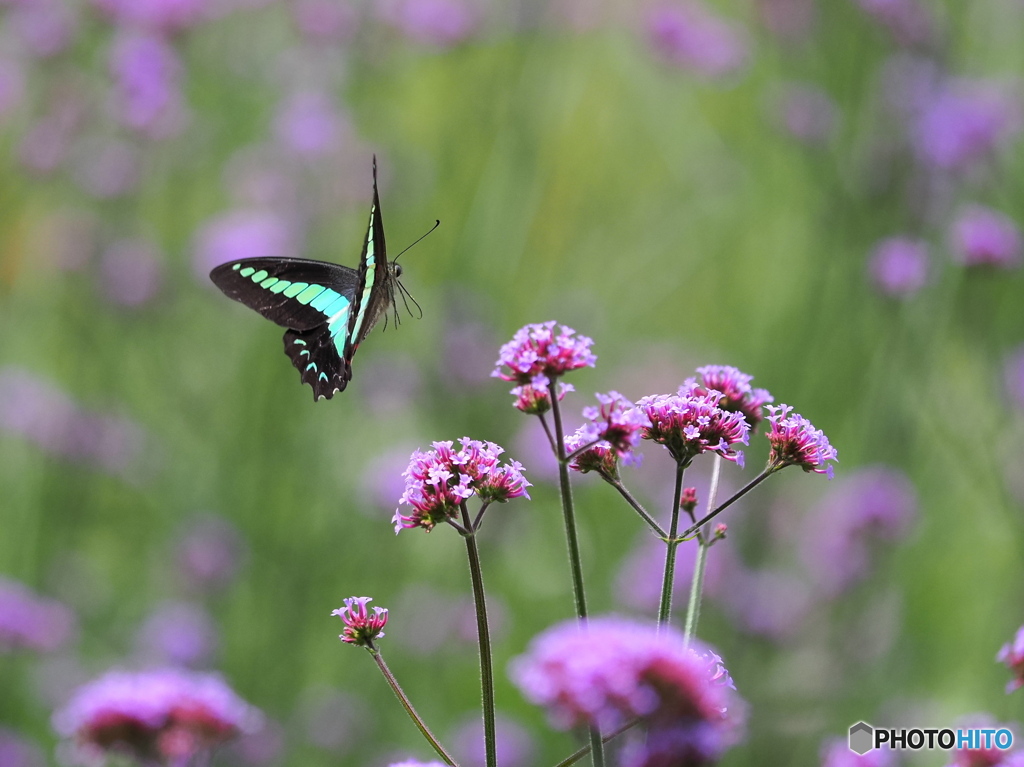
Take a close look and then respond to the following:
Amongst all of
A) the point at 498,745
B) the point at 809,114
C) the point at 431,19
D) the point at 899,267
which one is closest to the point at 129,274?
the point at 431,19

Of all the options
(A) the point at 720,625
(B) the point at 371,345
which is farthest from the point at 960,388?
(B) the point at 371,345

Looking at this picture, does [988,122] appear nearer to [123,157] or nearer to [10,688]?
[123,157]

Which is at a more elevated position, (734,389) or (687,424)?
(734,389)

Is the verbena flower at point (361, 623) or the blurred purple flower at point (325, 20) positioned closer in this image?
the verbena flower at point (361, 623)

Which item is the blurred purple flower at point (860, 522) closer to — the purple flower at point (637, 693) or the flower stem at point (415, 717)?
the flower stem at point (415, 717)

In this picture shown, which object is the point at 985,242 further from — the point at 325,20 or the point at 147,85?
the point at 147,85

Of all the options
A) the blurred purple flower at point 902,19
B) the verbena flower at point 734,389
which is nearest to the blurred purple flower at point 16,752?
the verbena flower at point 734,389
